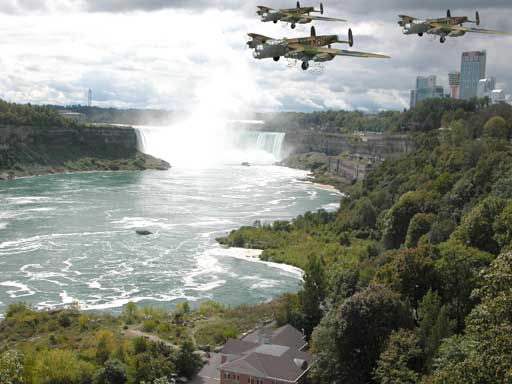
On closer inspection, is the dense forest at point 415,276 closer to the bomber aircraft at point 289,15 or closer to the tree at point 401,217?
the tree at point 401,217

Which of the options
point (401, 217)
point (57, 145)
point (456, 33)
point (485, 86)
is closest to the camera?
point (456, 33)

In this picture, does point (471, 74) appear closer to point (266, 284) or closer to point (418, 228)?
point (418, 228)

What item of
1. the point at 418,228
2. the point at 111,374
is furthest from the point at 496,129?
the point at 111,374

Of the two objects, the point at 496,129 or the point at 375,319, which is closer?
the point at 375,319

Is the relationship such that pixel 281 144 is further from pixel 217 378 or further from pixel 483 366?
pixel 483 366

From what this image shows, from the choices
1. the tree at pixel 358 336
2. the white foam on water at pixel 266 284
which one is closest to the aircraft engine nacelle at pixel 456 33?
the tree at pixel 358 336

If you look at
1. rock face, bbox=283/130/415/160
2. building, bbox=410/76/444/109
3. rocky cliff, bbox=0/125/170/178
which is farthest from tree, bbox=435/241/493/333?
building, bbox=410/76/444/109

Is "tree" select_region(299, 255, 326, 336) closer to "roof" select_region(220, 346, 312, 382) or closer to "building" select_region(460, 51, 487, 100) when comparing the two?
"roof" select_region(220, 346, 312, 382)
